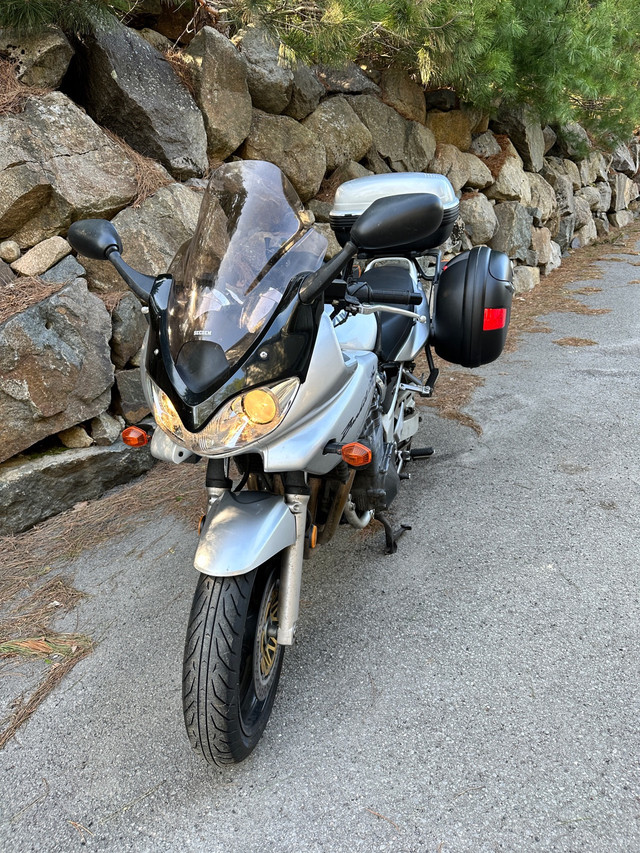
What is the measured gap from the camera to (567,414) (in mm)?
4234

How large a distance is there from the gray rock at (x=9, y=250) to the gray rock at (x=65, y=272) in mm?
172

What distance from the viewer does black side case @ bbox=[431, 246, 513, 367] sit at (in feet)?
10.6

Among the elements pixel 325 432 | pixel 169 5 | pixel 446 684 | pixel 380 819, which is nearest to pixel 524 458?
pixel 446 684

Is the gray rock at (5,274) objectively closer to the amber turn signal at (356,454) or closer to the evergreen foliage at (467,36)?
the evergreen foliage at (467,36)

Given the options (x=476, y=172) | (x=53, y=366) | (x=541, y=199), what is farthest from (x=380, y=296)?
(x=541, y=199)

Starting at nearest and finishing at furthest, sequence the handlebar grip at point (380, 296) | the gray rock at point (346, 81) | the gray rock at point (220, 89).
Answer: the handlebar grip at point (380, 296), the gray rock at point (220, 89), the gray rock at point (346, 81)

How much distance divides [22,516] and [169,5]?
355 cm

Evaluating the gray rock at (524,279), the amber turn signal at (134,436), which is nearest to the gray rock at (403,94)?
the gray rock at (524,279)

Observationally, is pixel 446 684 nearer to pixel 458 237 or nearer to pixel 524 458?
pixel 524 458

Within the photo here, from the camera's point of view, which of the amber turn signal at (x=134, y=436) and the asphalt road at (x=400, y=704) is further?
the amber turn signal at (x=134, y=436)

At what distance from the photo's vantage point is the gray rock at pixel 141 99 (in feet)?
12.4

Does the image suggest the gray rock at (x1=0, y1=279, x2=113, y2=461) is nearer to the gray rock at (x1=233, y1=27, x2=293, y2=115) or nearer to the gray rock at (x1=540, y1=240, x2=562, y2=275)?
the gray rock at (x1=233, y1=27, x2=293, y2=115)

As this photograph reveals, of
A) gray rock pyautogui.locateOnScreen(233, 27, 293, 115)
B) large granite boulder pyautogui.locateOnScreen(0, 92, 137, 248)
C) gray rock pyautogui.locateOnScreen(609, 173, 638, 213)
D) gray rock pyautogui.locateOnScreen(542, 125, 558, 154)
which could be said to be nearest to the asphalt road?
large granite boulder pyautogui.locateOnScreen(0, 92, 137, 248)

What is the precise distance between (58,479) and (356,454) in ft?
6.90
